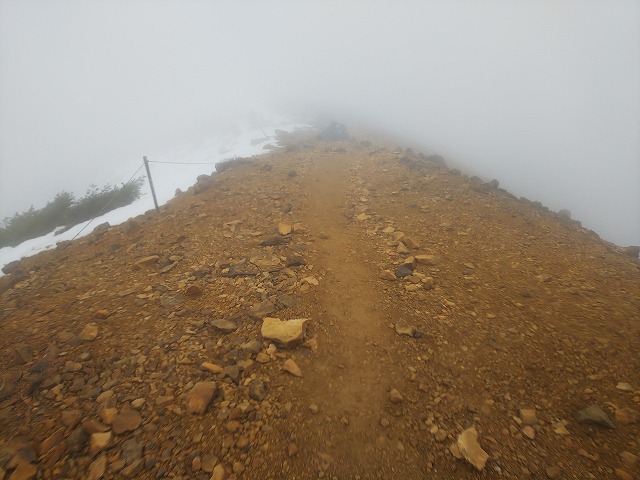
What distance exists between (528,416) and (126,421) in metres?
5.46

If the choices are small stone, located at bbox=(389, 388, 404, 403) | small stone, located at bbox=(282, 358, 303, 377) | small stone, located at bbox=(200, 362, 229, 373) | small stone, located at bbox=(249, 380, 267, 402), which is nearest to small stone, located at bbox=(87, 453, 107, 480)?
small stone, located at bbox=(200, 362, 229, 373)

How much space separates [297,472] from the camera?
3.43m

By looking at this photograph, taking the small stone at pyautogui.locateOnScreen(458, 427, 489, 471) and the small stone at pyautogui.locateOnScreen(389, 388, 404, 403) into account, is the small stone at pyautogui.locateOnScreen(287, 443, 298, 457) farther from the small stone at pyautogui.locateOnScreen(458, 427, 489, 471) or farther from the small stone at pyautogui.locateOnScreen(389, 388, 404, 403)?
the small stone at pyautogui.locateOnScreen(458, 427, 489, 471)

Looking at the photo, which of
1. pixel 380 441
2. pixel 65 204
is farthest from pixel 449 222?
pixel 65 204

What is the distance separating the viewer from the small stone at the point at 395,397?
425cm

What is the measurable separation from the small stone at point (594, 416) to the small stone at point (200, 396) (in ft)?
16.7

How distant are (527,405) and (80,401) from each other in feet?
21.0

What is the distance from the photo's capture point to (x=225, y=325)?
5418 millimetres

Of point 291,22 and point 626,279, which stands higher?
point 291,22

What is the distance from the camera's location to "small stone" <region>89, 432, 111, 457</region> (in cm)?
349

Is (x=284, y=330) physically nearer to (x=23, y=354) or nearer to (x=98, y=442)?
(x=98, y=442)

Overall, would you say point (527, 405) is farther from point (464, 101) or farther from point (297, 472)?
point (464, 101)

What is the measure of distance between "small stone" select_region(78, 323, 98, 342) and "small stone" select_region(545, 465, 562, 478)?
6988 mm

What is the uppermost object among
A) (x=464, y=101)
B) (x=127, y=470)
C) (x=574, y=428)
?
(x=464, y=101)
